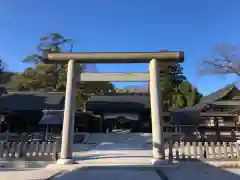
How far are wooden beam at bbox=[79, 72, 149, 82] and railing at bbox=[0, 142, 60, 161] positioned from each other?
3202mm

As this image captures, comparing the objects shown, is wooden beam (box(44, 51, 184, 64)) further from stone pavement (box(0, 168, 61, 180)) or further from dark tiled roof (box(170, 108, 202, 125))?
dark tiled roof (box(170, 108, 202, 125))

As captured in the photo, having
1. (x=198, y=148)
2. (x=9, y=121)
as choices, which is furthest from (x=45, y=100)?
(x=198, y=148)

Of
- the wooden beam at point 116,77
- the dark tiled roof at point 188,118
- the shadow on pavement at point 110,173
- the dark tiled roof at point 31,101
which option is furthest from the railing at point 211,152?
the dark tiled roof at point 31,101

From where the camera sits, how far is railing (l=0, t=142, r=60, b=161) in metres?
10.0

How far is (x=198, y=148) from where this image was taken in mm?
10328

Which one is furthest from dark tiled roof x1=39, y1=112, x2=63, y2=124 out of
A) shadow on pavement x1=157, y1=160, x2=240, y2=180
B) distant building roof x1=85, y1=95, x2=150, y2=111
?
shadow on pavement x1=157, y1=160, x2=240, y2=180

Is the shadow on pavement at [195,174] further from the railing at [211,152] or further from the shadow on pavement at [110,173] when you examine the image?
the railing at [211,152]

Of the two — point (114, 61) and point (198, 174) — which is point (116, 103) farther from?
point (198, 174)

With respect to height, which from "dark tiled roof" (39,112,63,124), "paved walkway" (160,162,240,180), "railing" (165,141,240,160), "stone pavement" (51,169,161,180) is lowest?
"paved walkway" (160,162,240,180)

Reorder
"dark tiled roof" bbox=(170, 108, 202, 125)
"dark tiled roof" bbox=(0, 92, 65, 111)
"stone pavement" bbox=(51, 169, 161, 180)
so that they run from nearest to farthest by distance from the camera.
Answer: "stone pavement" bbox=(51, 169, 161, 180) < "dark tiled roof" bbox=(170, 108, 202, 125) < "dark tiled roof" bbox=(0, 92, 65, 111)

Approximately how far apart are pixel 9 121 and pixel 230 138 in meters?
24.7

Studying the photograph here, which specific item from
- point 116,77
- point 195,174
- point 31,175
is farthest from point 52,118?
point 195,174

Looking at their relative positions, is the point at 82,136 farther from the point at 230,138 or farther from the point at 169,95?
the point at 169,95

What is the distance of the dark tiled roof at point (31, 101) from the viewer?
98.1 feet
